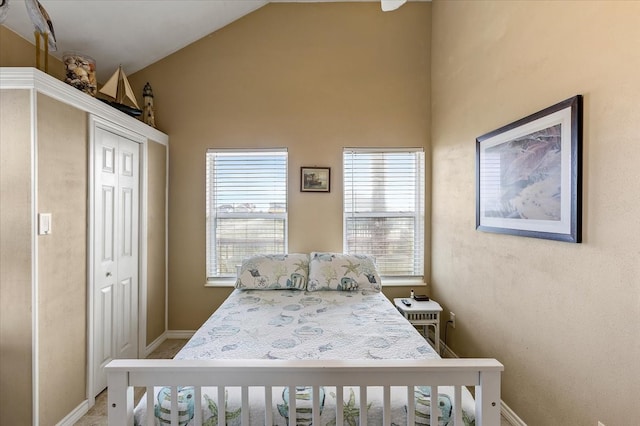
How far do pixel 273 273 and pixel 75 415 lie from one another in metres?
1.57

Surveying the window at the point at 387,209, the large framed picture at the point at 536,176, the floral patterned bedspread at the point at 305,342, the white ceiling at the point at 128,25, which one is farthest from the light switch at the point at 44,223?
the large framed picture at the point at 536,176

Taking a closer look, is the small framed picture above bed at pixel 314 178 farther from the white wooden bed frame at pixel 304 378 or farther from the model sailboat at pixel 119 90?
the white wooden bed frame at pixel 304 378

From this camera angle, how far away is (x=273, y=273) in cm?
269

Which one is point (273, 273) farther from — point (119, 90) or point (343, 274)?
point (119, 90)

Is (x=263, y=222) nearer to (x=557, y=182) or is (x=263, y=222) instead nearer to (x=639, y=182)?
(x=557, y=182)

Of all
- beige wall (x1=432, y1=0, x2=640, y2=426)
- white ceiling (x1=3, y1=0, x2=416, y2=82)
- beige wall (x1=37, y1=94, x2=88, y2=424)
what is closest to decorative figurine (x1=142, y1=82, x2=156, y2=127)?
white ceiling (x1=3, y1=0, x2=416, y2=82)

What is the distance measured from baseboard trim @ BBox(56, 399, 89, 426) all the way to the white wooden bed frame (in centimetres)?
125

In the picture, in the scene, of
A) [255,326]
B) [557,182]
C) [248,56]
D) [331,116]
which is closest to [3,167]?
[255,326]

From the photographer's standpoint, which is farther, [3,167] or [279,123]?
[279,123]

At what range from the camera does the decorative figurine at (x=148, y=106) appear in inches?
114

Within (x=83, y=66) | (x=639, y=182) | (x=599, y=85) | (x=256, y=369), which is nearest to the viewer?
(x=256, y=369)

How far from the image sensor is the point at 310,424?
1.11m

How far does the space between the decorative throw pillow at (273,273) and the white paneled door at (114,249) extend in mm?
912

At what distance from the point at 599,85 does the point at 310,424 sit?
1881mm
